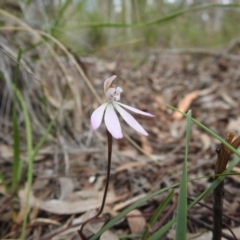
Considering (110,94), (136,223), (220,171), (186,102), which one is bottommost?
(136,223)

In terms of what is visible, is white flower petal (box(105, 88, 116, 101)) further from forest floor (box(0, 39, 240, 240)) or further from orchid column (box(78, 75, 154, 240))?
forest floor (box(0, 39, 240, 240))

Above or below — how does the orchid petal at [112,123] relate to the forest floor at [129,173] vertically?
above

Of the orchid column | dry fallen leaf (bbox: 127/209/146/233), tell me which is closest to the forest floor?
dry fallen leaf (bbox: 127/209/146/233)

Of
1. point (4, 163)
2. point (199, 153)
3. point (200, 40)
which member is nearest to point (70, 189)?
point (4, 163)

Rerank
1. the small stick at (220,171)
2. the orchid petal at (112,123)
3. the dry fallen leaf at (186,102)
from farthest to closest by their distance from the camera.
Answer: the dry fallen leaf at (186,102), the small stick at (220,171), the orchid petal at (112,123)

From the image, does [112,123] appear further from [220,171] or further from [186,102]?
[186,102]

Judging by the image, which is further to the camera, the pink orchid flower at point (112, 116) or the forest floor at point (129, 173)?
the forest floor at point (129, 173)

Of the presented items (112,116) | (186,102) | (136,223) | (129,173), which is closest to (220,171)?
(112,116)

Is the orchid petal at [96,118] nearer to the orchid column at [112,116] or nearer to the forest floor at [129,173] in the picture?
the orchid column at [112,116]

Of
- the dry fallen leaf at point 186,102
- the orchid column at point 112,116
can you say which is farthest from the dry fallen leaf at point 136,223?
the dry fallen leaf at point 186,102

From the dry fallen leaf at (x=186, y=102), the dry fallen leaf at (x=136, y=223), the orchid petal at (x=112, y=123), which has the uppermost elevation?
the dry fallen leaf at (x=186, y=102)
